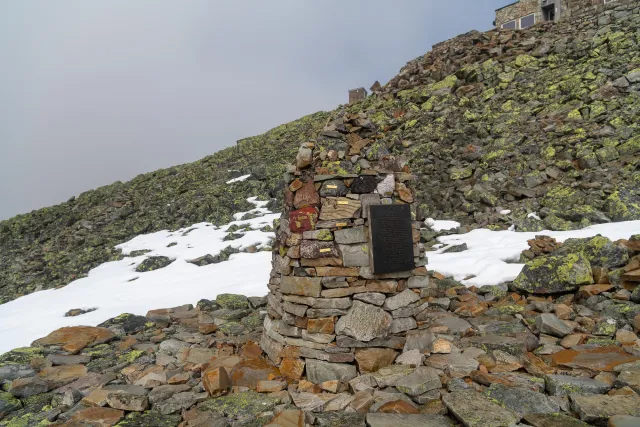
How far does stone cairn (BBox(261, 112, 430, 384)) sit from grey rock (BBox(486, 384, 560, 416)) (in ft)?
4.81

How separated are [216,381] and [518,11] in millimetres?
34773

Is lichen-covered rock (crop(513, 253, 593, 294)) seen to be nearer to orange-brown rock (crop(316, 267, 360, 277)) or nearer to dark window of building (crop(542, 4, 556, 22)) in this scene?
orange-brown rock (crop(316, 267, 360, 277))

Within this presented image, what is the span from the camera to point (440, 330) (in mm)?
6910

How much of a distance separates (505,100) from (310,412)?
1996cm

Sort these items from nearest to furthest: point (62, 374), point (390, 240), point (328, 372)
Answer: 1. point (328, 372)
2. point (390, 240)
3. point (62, 374)

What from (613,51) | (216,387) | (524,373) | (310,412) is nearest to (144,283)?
(216,387)

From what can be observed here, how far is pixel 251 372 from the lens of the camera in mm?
5852

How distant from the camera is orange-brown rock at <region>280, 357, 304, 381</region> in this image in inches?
224

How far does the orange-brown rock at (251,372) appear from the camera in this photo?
5.62 metres

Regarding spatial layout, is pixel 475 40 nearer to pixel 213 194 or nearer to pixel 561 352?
pixel 213 194

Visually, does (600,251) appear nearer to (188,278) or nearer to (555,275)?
(555,275)

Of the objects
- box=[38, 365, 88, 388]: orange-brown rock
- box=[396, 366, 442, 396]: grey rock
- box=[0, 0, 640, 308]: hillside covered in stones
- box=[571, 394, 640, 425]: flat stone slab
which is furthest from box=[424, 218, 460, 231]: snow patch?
box=[38, 365, 88, 388]: orange-brown rock

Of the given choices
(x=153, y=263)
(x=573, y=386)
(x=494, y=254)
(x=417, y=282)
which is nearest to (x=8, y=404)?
(x=417, y=282)

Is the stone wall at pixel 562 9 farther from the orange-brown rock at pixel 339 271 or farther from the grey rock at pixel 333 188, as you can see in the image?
the orange-brown rock at pixel 339 271
